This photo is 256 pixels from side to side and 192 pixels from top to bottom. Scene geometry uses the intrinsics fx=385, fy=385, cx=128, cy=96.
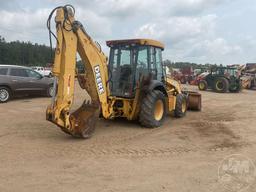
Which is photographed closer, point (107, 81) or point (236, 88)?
point (107, 81)

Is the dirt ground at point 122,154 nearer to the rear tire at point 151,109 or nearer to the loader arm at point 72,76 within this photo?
the rear tire at point 151,109

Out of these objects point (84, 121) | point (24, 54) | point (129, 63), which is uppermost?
point (24, 54)

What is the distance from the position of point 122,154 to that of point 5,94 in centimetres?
976

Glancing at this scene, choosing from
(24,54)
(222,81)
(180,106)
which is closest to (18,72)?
(180,106)

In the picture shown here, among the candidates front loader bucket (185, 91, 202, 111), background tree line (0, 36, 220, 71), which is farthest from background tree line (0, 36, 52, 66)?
front loader bucket (185, 91, 202, 111)

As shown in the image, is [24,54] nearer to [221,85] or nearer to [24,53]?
[24,53]

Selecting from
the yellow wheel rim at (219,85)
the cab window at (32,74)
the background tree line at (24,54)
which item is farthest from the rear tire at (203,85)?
the background tree line at (24,54)

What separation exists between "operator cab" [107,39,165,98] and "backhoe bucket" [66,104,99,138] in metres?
1.37

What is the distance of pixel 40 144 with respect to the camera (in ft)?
27.2

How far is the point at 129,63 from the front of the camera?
1043 centimetres

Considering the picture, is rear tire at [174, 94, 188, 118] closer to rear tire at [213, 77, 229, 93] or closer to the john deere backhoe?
the john deere backhoe

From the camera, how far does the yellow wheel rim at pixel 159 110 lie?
1053 centimetres

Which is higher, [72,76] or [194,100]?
[72,76]

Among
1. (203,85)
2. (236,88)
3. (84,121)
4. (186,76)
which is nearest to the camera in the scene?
(84,121)
